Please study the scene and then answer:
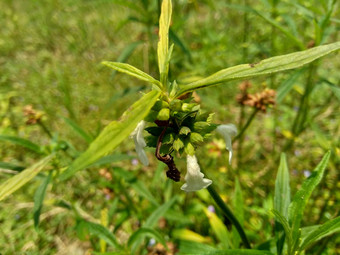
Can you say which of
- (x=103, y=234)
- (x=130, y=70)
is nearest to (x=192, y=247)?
(x=103, y=234)

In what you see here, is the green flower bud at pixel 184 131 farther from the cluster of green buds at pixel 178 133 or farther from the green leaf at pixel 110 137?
the green leaf at pixel 110 137

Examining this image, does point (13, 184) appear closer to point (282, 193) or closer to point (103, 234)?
point (103, 234)

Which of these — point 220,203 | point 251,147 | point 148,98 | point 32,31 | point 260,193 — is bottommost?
point 260,193

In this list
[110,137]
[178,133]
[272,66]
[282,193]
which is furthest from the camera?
[282,193]

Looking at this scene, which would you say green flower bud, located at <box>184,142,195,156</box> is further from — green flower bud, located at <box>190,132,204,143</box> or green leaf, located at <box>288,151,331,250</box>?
green leaf, located at <box>288,151,331,250</box>

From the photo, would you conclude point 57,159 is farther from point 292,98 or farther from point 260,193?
point 292,98

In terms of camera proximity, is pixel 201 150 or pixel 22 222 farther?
pixel 201 150

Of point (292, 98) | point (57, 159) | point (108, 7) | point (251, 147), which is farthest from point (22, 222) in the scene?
point (108, 7)
